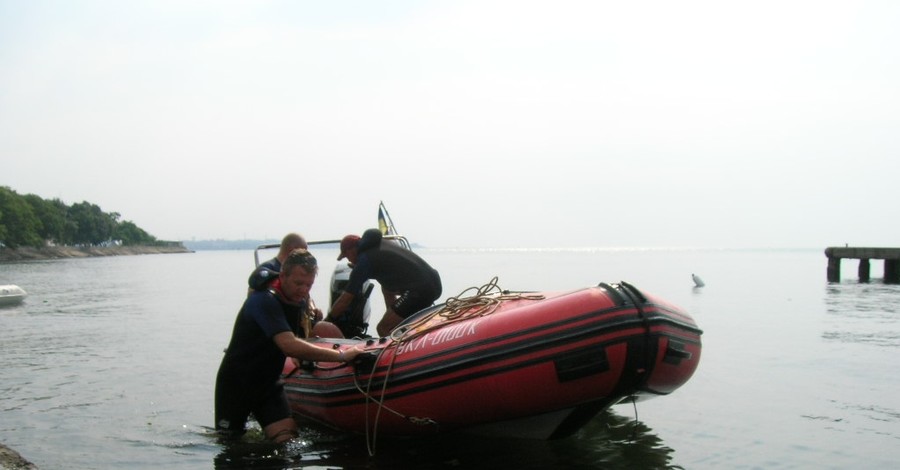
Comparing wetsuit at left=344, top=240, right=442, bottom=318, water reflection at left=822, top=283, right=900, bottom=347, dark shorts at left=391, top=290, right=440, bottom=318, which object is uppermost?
wetsuit at left=344, top=240, right=442, bottom=318

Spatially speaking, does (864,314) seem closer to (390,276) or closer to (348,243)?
(390,276)

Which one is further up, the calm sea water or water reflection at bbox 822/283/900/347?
water reflection at bbox 822/283/900/347

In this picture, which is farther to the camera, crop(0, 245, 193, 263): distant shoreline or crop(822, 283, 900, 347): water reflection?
crop(0, 245, 193, 263): distant shoreline

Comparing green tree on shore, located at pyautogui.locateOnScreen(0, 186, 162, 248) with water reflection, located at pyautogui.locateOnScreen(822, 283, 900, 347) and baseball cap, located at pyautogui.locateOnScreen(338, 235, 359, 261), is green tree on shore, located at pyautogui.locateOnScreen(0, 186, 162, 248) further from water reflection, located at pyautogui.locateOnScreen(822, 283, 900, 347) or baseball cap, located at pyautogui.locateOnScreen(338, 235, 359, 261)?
baseball cap, located at pyautogui.locateOnScreen(338, 235, 359, 261)

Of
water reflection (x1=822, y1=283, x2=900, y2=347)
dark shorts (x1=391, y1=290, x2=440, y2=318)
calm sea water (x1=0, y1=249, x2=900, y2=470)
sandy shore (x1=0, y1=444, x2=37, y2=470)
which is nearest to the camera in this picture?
sandy shore (x1=0, y1=444, x2=37, y2=470)

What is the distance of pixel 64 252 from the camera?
105m

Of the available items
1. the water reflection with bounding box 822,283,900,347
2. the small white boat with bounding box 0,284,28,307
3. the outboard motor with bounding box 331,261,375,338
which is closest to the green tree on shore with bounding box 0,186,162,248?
the small white boat with bounding box 0,284,28,307

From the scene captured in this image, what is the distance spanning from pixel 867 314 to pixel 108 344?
53.8 ft

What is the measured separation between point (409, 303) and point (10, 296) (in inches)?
762

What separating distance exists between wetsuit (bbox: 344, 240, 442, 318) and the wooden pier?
28.1 metres

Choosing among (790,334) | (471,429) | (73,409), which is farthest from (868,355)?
(73,409)

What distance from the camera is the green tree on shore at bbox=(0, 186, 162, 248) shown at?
278ft

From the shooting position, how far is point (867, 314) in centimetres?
1947

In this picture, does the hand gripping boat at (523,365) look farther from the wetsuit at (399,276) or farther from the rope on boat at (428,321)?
the wetsuit at (399,276)
